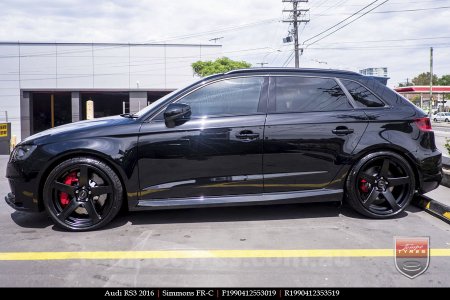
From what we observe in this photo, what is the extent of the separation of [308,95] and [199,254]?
2.14 metres

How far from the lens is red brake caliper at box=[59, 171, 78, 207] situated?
4.26 meters

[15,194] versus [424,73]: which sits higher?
[424,73]

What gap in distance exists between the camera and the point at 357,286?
9.81 ft

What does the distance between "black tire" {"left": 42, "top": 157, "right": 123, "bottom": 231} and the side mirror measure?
781 millimetres

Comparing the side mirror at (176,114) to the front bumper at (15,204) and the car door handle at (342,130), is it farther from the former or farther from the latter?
the front bumper at (15,204)

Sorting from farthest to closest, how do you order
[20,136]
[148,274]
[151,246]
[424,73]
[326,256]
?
[424,73]
[20,136]
[151,246]
[326,256]
[148,274]

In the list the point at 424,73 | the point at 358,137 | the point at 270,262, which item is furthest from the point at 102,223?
the point at 424,73

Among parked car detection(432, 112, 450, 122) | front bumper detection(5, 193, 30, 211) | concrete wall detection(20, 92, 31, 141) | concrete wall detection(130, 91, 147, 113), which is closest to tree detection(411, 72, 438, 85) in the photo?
parked car detection(432, 112, 450, 122)

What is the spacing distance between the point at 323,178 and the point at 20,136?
36.2 meters

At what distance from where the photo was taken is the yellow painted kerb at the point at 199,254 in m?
3.56

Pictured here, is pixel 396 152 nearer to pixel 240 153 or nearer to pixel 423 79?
pixel 240 153

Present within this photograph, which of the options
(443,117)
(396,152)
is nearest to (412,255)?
(396,152)

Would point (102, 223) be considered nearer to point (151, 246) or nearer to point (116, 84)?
point (151, 246)

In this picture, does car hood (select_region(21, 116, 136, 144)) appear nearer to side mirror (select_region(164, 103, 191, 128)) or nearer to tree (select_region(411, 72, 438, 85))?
side mirror (select_region(164, 103, 191, 128))
